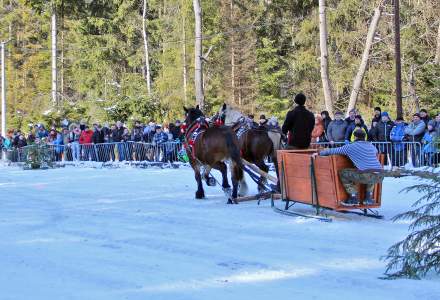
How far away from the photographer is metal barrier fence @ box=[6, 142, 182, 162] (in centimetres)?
2297

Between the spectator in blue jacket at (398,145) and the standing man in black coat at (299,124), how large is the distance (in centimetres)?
525

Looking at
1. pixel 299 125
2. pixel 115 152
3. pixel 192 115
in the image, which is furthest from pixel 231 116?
pixel 115 152

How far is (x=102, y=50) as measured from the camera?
4625 centimetres

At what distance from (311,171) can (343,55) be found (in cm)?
2672

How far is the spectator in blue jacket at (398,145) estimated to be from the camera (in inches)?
659

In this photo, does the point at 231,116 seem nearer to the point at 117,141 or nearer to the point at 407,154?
the point at 407,154

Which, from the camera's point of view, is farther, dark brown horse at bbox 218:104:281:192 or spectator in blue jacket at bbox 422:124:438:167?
Answer: spectator in blue jacket at bbox 422:124:438:167

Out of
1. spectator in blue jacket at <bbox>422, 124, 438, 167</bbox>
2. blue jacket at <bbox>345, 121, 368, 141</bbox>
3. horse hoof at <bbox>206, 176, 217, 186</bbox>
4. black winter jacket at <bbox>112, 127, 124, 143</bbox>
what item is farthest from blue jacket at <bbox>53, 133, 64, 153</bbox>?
spectator in blue jacket at <bbox>422, 124, 438, 167</bbox>

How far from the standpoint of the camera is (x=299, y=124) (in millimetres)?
12117

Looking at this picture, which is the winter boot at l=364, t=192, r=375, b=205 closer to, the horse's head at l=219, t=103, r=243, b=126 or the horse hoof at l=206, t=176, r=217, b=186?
the horse's head at l=219, t=103, r=243, b=126

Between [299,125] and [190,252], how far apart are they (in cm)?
463

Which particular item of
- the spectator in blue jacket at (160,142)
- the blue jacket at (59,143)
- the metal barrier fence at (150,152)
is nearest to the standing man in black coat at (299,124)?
the metal barrier fence at (150,152)

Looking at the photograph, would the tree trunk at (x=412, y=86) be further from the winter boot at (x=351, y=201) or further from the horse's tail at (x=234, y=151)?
the winter boot at (x=351, y=201)

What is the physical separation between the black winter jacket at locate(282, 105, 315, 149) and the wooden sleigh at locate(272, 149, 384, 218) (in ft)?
2.51
